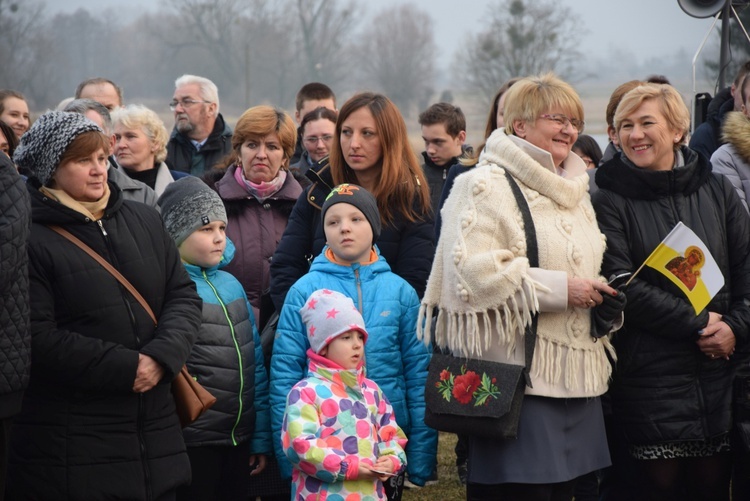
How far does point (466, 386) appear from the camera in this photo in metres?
3.66

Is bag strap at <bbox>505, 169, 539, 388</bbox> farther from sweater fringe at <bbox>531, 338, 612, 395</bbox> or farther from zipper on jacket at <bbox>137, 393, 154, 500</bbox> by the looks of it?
zipper on jacket at <bbox>137, 393, 154, 500</bbox>

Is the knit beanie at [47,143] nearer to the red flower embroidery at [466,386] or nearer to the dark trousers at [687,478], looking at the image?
the red flower embroidery at [466,386]

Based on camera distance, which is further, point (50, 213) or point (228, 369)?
point (228, 369)

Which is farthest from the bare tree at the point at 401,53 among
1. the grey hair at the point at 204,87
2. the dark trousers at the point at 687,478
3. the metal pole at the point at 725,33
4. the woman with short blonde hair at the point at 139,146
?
the dark trousers at the point at 687,478

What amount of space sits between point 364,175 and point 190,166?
113 inches

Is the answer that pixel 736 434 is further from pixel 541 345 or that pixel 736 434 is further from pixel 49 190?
pixel 49 190

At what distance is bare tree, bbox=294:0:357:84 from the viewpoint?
5834 cm

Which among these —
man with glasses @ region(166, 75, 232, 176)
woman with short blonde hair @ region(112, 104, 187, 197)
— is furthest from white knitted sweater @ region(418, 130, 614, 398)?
man with glasses @ region(166, 75, 232, 176)

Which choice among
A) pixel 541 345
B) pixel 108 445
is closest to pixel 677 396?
pixel 541 345

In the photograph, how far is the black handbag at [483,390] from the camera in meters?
3.56

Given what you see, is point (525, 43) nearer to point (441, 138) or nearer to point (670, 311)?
point (441, 138)

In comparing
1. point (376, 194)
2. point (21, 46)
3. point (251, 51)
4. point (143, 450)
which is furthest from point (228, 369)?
point (251, 51)

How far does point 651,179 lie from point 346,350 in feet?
4.65

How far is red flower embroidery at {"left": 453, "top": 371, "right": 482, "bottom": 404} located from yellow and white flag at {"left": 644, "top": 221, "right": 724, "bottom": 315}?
33.7 inches
